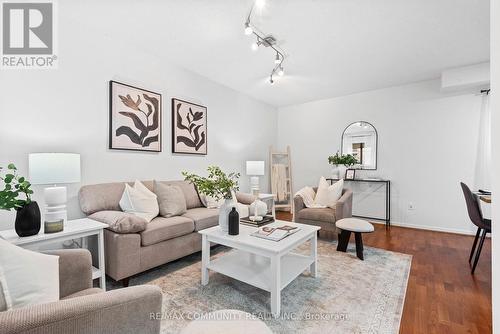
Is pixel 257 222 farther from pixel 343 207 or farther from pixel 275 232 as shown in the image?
pixel 343 207

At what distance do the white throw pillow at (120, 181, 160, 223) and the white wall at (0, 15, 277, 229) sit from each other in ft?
1.43

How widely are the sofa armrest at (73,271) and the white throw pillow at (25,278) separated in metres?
0.20

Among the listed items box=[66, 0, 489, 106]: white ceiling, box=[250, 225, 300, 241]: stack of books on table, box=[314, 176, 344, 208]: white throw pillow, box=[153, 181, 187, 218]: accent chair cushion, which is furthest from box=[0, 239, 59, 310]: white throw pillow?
box=[314, 176, 344, 208]: white throw pillow

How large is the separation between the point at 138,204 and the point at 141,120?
1129mm

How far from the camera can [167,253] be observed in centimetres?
225

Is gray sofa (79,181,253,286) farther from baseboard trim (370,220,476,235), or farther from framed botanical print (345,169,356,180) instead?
baseboard trim (370,220,476,235)

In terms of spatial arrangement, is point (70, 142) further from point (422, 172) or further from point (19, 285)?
point (422, 172)

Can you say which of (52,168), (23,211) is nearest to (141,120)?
(52,168)

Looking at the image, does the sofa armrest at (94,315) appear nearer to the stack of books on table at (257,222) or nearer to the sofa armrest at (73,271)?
the sofa armrest at (73,271)

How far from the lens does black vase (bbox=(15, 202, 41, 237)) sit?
1600 mm

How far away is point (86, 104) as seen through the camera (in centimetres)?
243

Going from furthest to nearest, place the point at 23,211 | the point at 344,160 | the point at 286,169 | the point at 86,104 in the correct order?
the point at 286,169 < the point at 344,160 < the point at 86,104 < the point at 23,211

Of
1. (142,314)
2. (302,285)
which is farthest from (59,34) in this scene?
(302,285)

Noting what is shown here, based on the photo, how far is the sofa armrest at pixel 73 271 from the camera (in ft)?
3.83
